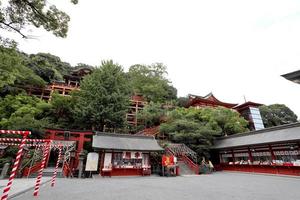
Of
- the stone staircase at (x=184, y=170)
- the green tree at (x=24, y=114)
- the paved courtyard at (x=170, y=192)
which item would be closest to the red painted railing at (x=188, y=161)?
the stone staircase at (x=184, y=170)

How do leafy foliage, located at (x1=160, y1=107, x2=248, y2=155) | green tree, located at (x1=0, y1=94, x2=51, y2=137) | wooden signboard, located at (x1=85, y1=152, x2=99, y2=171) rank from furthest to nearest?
leafy foliage, located at (x1=160, y1=107, x2=248, y2=155) → green tree, located at (x1=0, y1=94, x2=51, y2=137) → wooden signboard, located at (x1=85, y1=152, x2=99, y2=171)

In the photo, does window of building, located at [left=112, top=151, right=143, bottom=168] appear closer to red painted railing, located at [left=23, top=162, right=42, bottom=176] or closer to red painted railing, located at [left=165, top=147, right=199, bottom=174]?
red painted railing, located at [left=165, top=147, right=199, bottom=174]

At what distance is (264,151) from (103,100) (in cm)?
1584

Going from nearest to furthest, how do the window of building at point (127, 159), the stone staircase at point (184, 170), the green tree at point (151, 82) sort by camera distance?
the window of building at point (127, 159) → the stone staircase at point (184, 170) → the green tree at point (151, 82)

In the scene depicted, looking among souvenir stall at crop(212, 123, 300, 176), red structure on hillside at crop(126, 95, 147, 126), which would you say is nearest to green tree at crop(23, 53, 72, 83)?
red structure on hillside at crop(126, 95, 147, 126)

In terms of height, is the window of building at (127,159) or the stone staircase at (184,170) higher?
the window of building at (127,159)

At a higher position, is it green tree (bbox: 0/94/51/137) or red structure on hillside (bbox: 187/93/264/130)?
red structure on hillside (bbox: 187/93/264/130)

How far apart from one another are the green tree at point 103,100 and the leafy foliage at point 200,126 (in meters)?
5.51

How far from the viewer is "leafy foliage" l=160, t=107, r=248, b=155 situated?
57.1 feet

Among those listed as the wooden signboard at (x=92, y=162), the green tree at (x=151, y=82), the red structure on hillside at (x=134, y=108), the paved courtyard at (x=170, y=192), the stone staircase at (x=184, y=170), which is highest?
the green tree at (x=151, y=82)

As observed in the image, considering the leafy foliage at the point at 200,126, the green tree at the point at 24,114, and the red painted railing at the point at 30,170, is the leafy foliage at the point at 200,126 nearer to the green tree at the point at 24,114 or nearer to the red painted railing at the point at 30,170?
the red painted railing at the point at 30,170

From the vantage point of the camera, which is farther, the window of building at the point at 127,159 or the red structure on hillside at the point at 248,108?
the red structure on hillside at the point at 248,108

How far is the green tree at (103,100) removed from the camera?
17.5m

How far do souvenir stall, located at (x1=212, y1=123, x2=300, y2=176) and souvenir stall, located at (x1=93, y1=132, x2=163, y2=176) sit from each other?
795 centimetres
